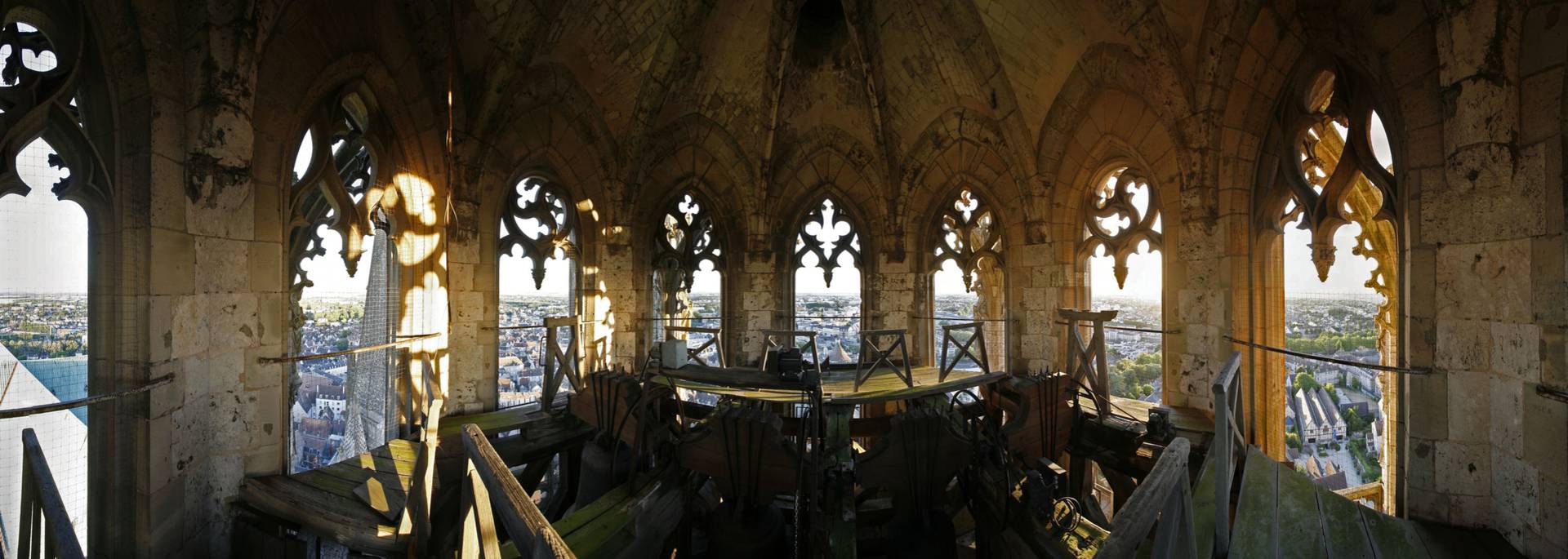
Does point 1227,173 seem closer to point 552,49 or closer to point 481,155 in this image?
point 552,49

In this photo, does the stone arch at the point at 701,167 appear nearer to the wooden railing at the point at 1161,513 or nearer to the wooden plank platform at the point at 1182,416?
the wooden plank platform at the point at 1182,416

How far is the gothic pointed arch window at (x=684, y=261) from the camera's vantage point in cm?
Result: 883

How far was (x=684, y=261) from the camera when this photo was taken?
29.4 ft

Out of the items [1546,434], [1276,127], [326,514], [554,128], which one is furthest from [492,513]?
[554,128]

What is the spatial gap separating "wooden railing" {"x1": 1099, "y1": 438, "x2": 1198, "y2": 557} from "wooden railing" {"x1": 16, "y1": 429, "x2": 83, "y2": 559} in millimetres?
2756

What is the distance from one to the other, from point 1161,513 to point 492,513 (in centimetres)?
177

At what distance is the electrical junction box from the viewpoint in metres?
5.09

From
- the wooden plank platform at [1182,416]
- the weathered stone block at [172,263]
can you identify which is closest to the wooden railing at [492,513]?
the weathered stone block at [172,263]

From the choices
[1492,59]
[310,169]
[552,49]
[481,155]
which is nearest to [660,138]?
[552,49]

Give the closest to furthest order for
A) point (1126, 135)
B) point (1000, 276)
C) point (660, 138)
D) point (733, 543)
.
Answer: point (733, 543)
point (1126, 135)
point (660, 138)
point (1000, 276)

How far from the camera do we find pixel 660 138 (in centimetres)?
840

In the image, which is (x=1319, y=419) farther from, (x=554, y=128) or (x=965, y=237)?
(x=554, y=128)

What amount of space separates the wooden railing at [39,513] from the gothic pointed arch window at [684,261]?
654cm

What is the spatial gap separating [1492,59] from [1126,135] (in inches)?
133
